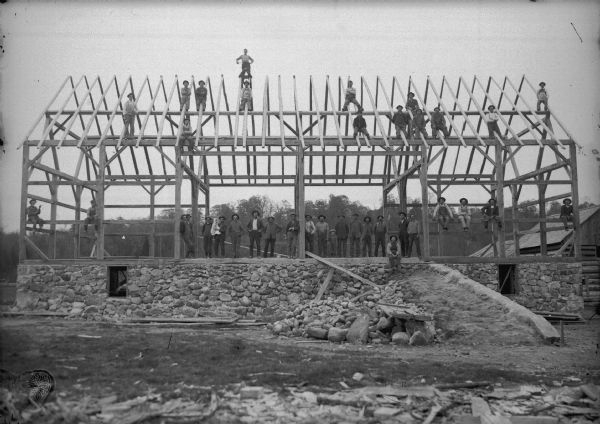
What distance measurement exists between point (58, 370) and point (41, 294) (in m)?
8.48

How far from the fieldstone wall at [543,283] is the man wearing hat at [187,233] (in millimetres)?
8110

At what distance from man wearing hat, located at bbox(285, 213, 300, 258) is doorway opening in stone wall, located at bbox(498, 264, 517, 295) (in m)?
6.44

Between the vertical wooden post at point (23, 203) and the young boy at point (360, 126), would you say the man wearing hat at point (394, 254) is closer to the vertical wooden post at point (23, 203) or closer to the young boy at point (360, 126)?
the young boy at point (360, 126)

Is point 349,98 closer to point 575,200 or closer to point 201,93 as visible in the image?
point 201,93

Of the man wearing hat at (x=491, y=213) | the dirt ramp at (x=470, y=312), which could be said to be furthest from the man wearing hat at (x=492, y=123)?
the dirt ramp at (x=470, y=312)

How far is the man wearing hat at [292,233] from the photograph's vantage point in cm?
1588

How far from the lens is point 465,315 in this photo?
478 inches

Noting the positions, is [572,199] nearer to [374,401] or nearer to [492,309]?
[492,309]

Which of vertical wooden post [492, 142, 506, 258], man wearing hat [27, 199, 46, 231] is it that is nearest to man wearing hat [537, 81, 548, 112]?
vertical wooden post [492, 142, 506, 258]

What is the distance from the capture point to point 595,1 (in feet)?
22.9

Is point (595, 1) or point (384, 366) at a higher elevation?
point (595, 1)

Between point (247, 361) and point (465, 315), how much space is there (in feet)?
19.0

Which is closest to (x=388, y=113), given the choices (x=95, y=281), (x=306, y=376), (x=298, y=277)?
(x=298, y=277)

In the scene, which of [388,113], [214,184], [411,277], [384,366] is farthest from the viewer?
[214,184]
